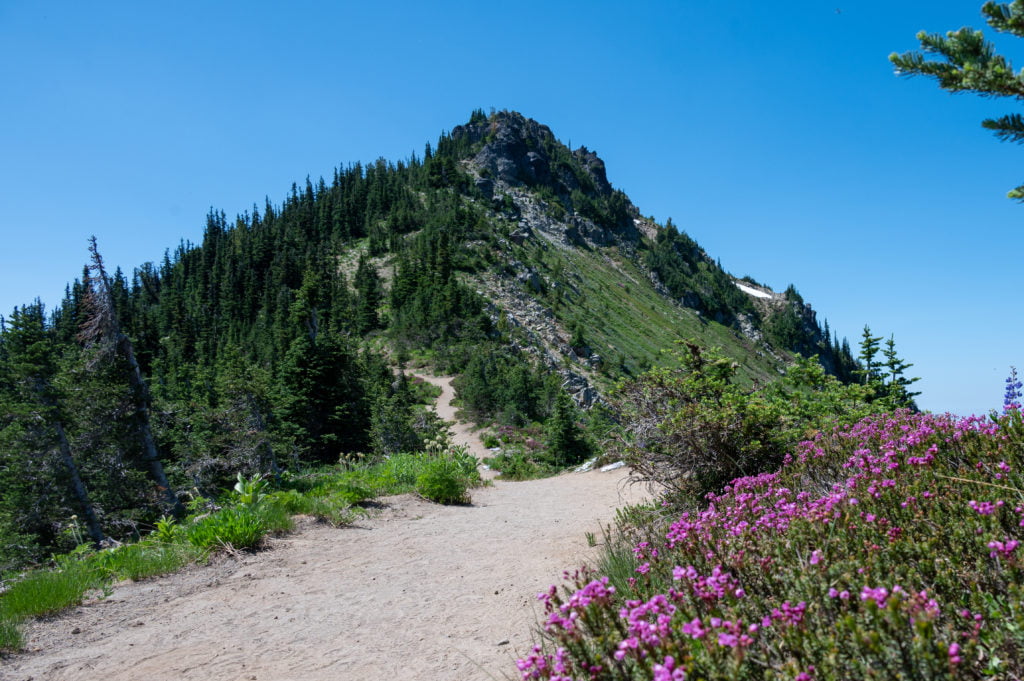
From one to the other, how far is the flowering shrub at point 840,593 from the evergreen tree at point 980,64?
1.46m

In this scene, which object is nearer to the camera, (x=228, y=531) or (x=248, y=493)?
(x=228, y=531)

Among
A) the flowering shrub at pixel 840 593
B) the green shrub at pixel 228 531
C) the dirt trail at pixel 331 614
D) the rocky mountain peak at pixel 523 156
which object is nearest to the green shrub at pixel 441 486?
the dirt trail at pixel 331 614

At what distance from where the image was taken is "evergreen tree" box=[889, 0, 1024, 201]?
6.51 feet

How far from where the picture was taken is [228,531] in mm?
6133

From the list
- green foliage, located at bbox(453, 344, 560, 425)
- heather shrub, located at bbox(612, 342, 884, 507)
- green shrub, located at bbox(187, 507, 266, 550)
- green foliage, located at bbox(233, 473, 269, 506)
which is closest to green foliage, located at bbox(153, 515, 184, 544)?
green shrub, located at bbox(187, 507, 266, 550)

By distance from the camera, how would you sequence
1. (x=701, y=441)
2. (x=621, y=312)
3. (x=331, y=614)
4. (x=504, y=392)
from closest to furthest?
1. (x=331, y=614)
2. (x=701, y=441)
3. (x=504, y=392)
4. (x=621, y=312)

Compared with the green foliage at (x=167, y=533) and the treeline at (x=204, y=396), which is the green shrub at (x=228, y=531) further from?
the treeline at (x=204, y=396)

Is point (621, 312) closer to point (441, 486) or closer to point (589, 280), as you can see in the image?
point (589, 280)

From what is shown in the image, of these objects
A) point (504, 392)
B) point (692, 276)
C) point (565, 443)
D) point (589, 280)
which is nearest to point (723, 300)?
point (692, 276)

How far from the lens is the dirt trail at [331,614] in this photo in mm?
3387

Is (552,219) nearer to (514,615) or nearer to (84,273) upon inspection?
(84,273)

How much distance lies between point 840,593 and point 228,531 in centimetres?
641

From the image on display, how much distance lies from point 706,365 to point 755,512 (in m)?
4.14

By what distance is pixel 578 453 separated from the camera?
768 inches
